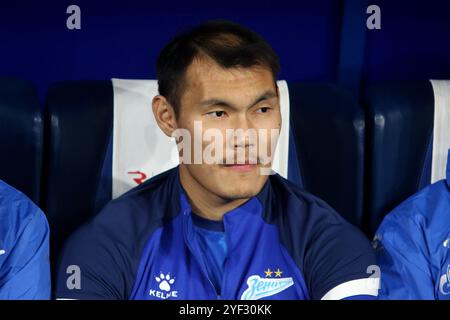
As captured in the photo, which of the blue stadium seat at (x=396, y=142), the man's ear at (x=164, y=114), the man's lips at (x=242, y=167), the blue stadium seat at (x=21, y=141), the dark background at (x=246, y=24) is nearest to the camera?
the man's lips at (x=242, y=167)

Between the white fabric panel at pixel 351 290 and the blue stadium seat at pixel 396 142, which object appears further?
the blue stadium seat at pixel 396 142

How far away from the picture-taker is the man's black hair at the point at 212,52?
1.69 m

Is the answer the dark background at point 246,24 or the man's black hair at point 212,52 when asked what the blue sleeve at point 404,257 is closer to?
the man's black hair at point 212,52

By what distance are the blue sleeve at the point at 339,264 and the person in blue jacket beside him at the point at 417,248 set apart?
76 millimetres

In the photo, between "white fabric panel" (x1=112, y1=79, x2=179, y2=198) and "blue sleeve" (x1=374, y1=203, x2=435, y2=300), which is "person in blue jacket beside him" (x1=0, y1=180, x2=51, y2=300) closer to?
"white fabric panel" (x1=112, y1=79, x2=179, y2=198)

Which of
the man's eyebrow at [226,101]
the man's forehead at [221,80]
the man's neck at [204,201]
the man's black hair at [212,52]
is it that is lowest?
the man's neck at [204,201]

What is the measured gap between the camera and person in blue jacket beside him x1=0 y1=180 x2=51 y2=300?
1671mm

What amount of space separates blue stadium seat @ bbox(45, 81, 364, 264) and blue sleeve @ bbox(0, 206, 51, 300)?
0.21 meters

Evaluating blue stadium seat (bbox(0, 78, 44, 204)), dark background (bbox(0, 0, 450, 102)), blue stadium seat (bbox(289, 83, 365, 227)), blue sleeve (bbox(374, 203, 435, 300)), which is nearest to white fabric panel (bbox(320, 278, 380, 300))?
blue sleeve (bbox(374, 203, 435, 300))

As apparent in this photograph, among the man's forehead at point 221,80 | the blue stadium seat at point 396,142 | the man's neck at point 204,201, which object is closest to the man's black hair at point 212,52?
the man's forehead at point 221,80

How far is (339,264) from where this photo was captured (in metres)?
1.72

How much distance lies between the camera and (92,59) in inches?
89.7
